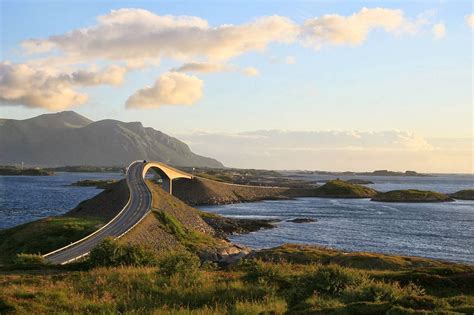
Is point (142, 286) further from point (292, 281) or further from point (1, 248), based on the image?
point (1, 248)

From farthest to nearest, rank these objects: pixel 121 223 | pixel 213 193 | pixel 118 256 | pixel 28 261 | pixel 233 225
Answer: pixel 213 193
pixel 233 225
pixel 121 223
pixel 28 261
pixel 118 256

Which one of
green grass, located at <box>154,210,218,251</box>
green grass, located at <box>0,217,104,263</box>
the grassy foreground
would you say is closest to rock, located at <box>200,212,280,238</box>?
green grass, located at <box>154,210,218,251</box>

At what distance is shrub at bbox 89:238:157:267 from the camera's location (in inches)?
1090

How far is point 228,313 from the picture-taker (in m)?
13.1

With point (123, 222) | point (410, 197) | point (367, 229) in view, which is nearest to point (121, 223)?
point (123, 222)

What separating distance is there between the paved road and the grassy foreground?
22.0 meters

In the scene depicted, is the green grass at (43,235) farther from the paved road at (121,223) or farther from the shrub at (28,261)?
the shrub at (28,261)

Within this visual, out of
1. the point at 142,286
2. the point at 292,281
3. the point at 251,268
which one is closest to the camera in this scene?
the point at 142,286

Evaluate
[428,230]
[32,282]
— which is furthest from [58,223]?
[428,230]

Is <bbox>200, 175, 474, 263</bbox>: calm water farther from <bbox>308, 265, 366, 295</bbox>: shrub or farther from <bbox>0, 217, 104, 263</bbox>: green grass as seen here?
<bbox>308, 265, 366, 295</bbox>: shrub

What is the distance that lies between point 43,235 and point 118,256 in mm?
37115

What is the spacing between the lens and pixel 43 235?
197ft

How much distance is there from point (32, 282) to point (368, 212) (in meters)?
121

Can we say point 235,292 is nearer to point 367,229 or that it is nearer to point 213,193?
point 367,229
